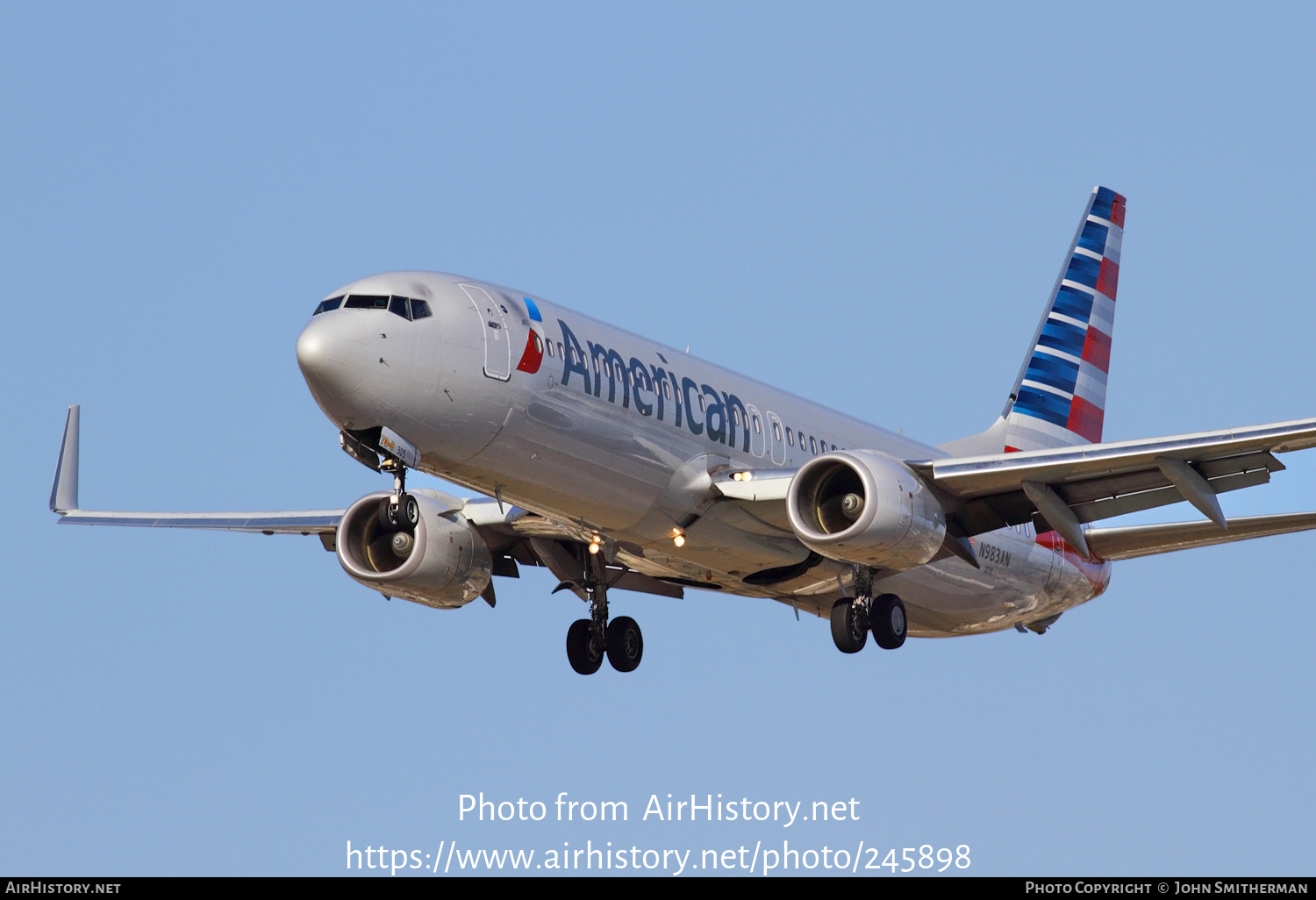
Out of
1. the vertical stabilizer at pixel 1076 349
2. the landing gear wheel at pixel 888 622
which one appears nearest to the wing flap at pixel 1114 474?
the landing gear wheel at pixel 888 622

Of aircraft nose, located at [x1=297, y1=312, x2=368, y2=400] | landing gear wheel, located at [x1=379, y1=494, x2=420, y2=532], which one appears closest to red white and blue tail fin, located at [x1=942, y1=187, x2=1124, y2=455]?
landing gear wheel, located at [x1=379, y1=494, x2=420, y2=532]

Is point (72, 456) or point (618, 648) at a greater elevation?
point (72, 456)

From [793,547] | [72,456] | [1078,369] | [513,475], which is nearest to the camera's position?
[513,475]

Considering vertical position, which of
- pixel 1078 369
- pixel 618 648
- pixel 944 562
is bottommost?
pixel 618 648

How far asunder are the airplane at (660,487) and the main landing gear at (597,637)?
1.8 inches

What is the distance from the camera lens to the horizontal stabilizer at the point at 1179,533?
3212cm

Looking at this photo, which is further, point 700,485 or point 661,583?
point 661,583

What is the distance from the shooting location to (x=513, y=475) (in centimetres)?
2772

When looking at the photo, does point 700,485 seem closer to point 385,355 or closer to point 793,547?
point 793,547

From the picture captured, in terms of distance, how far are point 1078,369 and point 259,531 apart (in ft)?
62.4

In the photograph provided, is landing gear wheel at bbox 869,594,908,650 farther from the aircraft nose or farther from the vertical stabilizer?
the aircraft nose

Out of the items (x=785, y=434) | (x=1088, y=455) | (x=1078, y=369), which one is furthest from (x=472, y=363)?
(x=1078, y=369)

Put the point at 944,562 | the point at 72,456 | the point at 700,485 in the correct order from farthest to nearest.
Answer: the point at 72,456 → the point at 944,562 → the point at 700,485

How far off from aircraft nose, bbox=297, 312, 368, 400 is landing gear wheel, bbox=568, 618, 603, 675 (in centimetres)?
919
